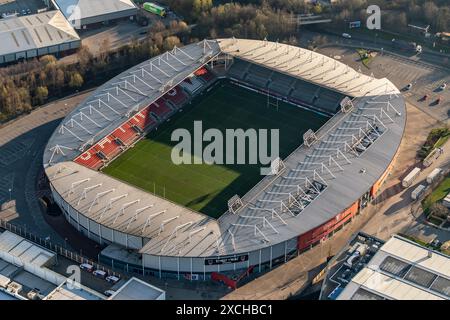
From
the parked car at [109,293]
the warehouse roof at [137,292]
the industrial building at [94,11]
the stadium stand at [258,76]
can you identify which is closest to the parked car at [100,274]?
the parked car at [109,293]

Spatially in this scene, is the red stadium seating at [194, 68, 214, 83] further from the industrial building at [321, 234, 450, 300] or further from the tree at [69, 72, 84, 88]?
the industrial building at [321, 234, 450, 300]

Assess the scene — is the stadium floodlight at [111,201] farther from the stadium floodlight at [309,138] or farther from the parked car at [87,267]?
the stadium floodlight at [309,138]

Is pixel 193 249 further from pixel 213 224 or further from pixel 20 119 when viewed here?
pixel 20 119

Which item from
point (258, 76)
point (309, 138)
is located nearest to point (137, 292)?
point (309, 138)

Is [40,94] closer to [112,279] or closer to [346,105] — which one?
[112,279]

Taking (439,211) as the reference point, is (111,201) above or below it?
above
